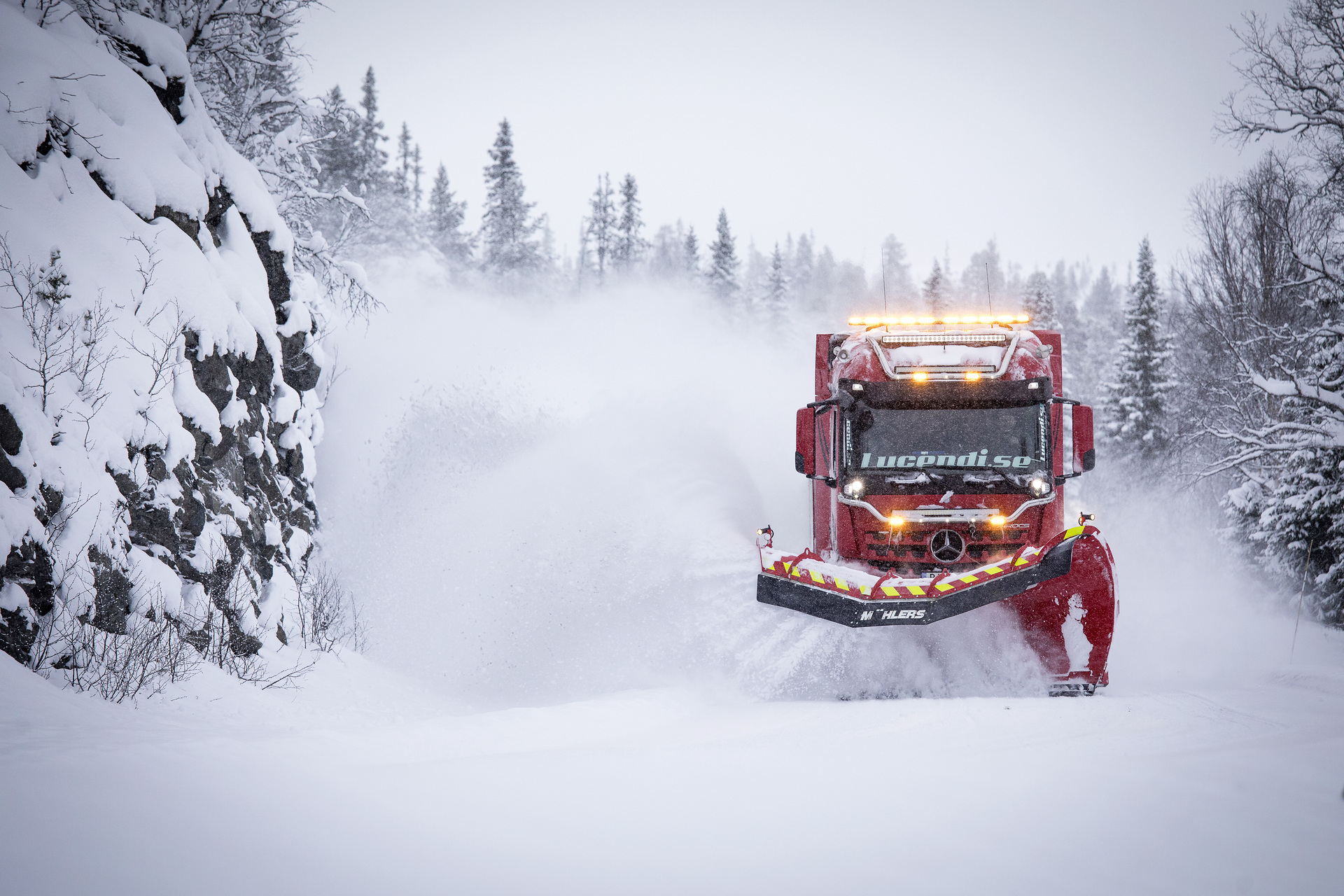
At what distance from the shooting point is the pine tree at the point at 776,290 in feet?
165

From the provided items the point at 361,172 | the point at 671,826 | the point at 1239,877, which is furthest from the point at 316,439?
the point at 361,172

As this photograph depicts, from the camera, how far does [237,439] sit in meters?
8.90

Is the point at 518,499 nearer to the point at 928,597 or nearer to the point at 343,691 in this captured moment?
the point at 343,691

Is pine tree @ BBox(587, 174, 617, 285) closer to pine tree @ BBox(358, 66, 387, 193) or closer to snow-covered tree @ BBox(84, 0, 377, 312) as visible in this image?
pine tree @ BBox(358, 66, 387, 193)

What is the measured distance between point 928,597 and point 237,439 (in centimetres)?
796

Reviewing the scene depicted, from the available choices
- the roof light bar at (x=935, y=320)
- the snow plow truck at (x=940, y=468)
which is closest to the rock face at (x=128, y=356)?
the snow plow truck at (x=940, y=468)

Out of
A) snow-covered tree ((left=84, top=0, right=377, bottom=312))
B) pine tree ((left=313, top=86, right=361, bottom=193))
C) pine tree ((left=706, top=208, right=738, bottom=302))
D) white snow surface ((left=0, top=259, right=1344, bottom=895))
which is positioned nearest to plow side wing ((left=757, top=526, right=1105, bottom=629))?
white snow surface ((left=0, top=259, right=1344, bottom=895))

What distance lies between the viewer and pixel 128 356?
6906 millimetres

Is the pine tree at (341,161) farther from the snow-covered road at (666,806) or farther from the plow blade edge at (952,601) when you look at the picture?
the snow-covered road at (666,806)

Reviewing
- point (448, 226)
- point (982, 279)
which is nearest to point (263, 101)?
point (448, 226)

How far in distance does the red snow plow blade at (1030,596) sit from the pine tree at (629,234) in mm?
51287

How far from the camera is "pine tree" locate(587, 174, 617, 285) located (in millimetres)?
56781

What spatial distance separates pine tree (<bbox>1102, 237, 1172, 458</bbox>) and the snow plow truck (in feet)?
88.6

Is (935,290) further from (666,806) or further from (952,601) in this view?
(666,806)
